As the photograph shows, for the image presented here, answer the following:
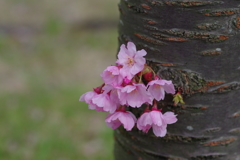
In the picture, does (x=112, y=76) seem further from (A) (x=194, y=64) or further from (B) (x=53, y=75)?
(B) (x=53, y=75)

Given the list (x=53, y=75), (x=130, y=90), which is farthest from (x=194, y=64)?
(x=53, y=75)

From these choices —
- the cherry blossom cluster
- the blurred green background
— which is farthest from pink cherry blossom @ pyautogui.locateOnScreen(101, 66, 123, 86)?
the blurred green background

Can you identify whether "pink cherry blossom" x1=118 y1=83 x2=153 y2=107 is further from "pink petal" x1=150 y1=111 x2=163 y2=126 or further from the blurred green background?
the blurred green background

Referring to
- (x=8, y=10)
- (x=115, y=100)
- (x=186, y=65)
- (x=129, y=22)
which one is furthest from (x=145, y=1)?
(x=8, y=10)

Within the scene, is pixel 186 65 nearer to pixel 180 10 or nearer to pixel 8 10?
pixel 180 10

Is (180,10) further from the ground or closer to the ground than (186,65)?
further from the ground

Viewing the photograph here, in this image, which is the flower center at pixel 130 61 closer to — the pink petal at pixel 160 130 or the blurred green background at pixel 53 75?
the pink petal at pixel 160 130
